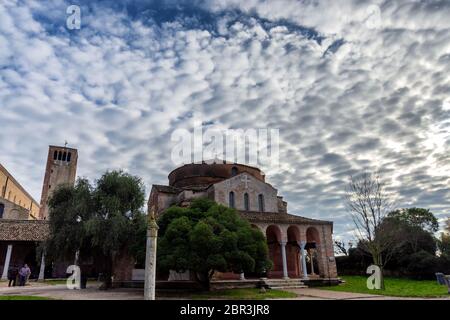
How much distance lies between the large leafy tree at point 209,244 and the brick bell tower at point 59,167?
115 feet

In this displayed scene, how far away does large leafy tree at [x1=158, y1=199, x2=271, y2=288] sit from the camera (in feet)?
56.3

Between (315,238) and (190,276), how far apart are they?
11.8 metres

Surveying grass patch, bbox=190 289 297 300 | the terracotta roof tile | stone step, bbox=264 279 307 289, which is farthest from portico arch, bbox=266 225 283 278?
the terracotta roof tile

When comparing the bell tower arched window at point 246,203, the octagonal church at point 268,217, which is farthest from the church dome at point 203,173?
the bell tower arched window at point 246,203

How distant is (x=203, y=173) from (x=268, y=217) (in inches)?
393

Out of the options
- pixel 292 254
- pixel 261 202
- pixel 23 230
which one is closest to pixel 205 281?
pixel 261 202

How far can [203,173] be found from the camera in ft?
114

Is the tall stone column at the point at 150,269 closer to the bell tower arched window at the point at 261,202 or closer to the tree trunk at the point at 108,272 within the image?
the tree trunk at the point at 108,272

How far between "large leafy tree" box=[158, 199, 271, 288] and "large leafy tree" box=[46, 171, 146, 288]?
2.65 m

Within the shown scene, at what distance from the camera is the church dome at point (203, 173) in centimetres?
3434

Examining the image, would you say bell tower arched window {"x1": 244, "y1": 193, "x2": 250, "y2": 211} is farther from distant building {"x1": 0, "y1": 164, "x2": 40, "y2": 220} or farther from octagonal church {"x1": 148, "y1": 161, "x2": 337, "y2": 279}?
distant building {"x1": 0, "y1": 164, "x2": 40, "y2": 220}

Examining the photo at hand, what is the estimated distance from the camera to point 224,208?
816 inches

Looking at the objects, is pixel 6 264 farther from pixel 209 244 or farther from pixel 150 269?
pixel 150 269
